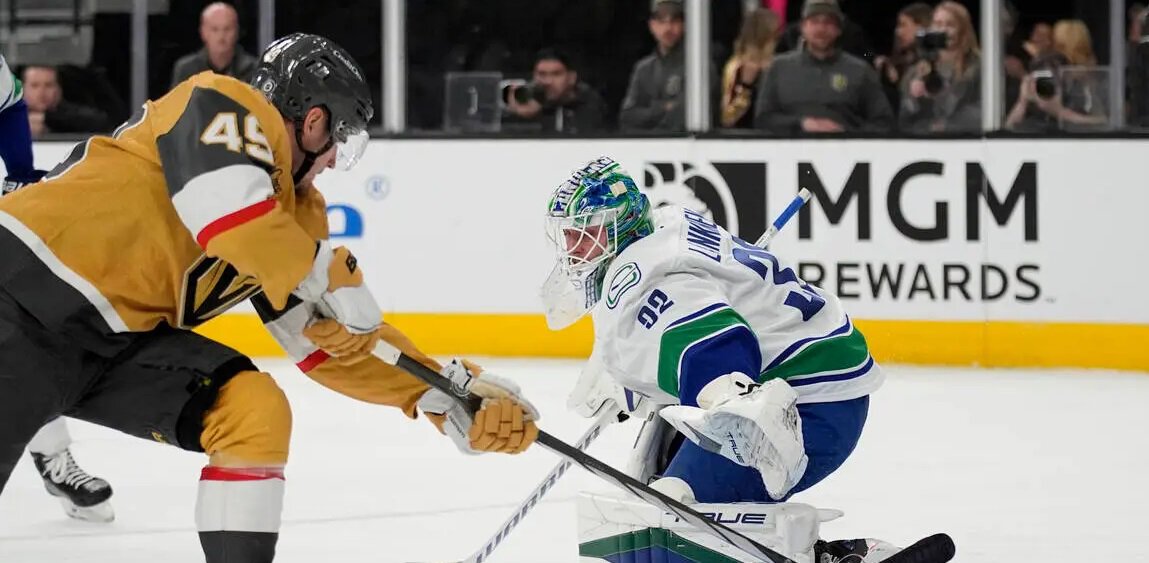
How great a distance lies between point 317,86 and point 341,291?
323mm

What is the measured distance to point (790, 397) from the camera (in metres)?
2.43

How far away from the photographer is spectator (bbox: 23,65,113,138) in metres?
6.55

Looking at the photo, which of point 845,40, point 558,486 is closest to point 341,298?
point 558,486

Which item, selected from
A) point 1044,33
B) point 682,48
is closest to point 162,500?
point 682,48

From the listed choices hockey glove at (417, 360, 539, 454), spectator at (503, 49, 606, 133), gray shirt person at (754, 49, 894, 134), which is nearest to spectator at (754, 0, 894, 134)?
gray shirt person at (754, 49, 894, 134)

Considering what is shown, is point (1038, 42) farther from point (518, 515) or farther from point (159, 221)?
point (159, 221)

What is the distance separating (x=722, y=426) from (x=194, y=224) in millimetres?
784

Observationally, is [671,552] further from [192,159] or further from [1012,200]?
[1012,200]

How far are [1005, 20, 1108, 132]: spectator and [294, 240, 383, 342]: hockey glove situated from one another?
4.02m

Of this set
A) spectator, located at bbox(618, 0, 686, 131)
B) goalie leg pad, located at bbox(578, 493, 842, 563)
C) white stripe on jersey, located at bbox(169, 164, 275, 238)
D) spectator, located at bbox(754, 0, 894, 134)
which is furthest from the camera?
spectator, located at bbox(618, 0, 686, 131)

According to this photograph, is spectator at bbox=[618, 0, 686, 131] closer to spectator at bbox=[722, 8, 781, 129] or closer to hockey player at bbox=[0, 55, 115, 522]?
spectator at bbox=[722, 8, 781, 129]

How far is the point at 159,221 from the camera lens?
2400 millimetres

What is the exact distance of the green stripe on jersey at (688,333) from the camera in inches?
98.5

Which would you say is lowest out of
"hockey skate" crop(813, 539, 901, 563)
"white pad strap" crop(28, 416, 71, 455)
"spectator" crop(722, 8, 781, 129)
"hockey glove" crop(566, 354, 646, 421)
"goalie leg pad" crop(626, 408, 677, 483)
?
"hockey skate" crop(813, 539, 901, 563)
